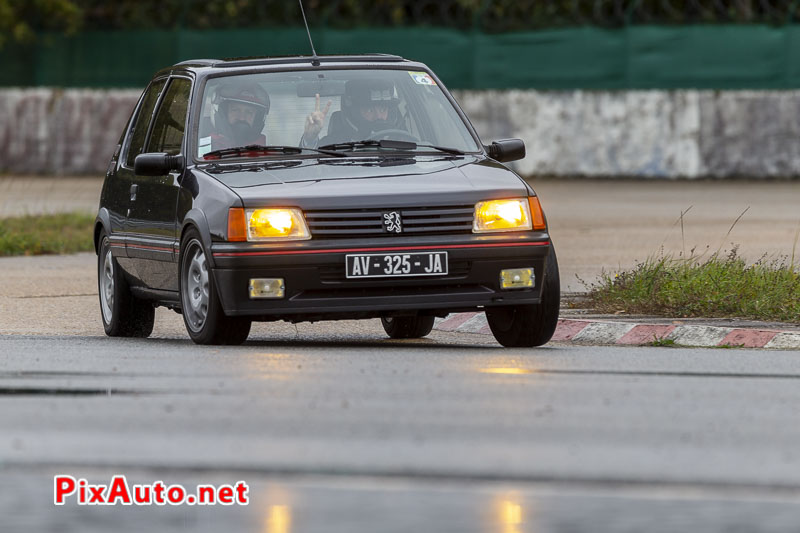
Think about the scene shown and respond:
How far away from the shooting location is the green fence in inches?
1161

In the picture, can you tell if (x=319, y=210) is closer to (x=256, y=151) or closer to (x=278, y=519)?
(x=256, y=151)

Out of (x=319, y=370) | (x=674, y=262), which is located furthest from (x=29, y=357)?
(x=674, y=262)

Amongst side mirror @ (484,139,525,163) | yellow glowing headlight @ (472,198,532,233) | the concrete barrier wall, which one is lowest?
the concrete barrier wall

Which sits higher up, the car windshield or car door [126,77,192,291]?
the car windshield

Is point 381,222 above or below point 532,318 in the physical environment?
above

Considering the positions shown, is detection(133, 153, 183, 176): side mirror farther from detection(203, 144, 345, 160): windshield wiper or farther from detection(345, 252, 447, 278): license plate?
detection(345, 252, 447, 278): license plate

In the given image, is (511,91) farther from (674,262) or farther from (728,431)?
(728,431)

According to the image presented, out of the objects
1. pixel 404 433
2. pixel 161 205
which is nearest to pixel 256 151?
pixel 161 205

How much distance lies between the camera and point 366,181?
998cm

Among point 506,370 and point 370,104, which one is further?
point 370,104

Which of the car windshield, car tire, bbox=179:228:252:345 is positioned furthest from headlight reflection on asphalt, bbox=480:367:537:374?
the car windshield

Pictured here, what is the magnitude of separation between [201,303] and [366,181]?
3.52 feet

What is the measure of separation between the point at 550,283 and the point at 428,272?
2.60 ft

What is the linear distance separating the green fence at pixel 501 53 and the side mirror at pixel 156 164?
19.9 meters
